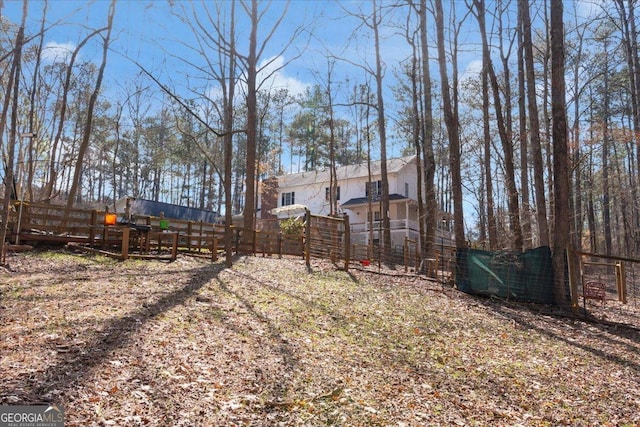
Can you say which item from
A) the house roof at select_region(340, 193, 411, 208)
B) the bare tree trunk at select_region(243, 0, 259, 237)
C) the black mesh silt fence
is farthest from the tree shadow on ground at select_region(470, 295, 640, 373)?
the house roof at select_region(340, 193, 411, 208)

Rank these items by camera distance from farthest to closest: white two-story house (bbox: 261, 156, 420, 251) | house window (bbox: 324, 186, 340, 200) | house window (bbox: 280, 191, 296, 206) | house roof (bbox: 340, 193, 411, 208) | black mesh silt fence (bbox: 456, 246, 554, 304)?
house window (bbox: 280, 191, 296, 206) → house window (bbox: 324, 186, 340, 200) → house roof (bbox: 340, 193, 411, 208) → white two-story house (bbox: 261, 156, 420, 251) → black mesh silt fence (bbox: 456, 246, 554, 304)

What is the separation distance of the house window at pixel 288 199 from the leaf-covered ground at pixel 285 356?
27.7 m

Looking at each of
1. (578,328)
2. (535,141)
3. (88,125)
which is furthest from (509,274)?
(88,125)

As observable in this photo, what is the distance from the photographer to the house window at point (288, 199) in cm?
3712

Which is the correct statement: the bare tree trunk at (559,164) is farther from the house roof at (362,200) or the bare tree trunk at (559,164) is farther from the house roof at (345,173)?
the house roof at (362,200)

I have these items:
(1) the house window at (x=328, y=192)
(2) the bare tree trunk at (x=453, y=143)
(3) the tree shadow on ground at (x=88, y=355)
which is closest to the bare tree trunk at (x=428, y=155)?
(2) the bare tree trunk at (x=453, y=143)

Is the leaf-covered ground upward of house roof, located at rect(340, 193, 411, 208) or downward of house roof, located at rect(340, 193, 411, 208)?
downward

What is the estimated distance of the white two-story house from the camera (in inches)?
1187

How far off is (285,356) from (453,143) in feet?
31.2

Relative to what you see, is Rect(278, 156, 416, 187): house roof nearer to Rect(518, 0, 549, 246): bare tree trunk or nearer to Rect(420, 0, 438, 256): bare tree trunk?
Rect(420, 0, 438, 256): bare tree trunk

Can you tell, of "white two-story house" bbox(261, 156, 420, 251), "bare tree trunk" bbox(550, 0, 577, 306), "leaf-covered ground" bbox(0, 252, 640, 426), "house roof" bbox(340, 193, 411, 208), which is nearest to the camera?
"leaf-covered ground" bbox(0, 252, 640, 426)

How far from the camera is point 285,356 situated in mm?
5289

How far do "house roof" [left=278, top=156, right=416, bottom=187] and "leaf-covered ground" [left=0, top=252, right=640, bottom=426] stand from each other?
23338 millimetres

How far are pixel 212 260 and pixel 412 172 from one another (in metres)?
24.3
